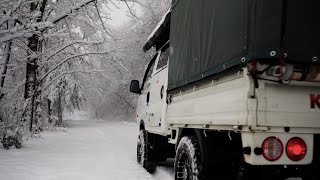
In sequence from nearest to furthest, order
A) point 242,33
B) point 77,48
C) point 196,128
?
point 242,33, point 196,128, point 77,48

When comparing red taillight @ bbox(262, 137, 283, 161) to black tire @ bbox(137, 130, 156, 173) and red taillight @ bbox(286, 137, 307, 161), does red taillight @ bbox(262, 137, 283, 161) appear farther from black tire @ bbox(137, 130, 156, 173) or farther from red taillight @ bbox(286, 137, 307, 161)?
black tire @ bbox(137, 130, 156, 173)

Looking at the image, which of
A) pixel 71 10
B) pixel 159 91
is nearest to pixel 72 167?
pixel 159 91

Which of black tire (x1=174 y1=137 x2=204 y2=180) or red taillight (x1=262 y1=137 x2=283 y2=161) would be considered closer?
red taillight (x1=262 y1=137 x2=283 y2=161)

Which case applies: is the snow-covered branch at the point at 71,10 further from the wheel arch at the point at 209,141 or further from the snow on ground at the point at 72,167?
the wheel arch at the point at 209,141

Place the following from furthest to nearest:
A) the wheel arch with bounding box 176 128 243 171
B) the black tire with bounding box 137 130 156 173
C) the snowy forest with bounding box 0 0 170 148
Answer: the snowy forest with bounding box 0 0 170 148 < the black tire with bounding box 137 130 156 173 < the wheel arch with bounding box 176 128 243 171

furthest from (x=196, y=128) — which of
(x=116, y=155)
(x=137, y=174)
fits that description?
(x=116, y=155)

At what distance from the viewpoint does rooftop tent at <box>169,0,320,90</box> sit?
10.0 feet

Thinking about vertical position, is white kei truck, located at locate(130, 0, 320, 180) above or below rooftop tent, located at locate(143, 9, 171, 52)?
below

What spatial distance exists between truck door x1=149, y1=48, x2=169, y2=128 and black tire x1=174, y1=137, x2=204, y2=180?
173cm

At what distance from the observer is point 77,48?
57.7 ft

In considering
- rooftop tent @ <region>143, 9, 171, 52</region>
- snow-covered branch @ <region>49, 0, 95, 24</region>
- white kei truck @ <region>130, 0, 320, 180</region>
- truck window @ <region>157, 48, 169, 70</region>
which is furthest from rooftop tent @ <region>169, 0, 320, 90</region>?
snow-covered branch @ <region>49, 0, 95, 24</region>

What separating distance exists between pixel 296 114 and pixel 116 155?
8.04 meters

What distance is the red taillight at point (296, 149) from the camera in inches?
123

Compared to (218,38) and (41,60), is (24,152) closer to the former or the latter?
(41,60)
